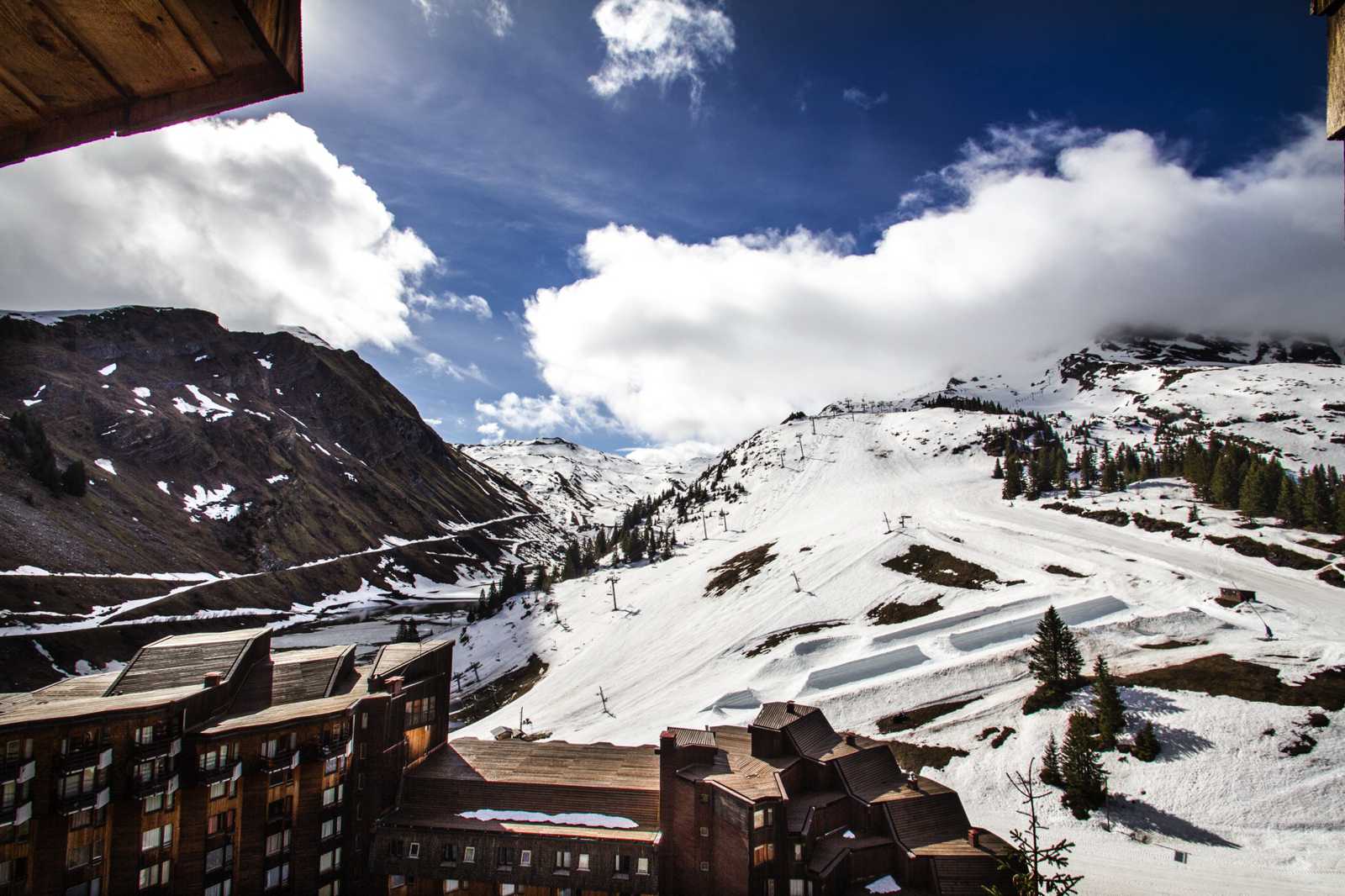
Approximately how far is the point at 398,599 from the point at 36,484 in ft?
246

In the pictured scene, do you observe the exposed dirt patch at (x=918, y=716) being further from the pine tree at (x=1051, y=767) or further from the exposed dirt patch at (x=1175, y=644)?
the exposed dirt patch at (x=1175, y=644)

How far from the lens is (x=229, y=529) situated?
14925 centimetres

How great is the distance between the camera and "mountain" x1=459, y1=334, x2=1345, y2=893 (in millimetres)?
42156

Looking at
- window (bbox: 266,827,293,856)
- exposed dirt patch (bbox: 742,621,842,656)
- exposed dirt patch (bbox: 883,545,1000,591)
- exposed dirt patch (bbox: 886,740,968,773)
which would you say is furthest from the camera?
exposed dirt patch (bbox: 883,545,1000,591)

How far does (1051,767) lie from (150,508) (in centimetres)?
17150

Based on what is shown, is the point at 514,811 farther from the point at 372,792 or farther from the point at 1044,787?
the point at 1044,787

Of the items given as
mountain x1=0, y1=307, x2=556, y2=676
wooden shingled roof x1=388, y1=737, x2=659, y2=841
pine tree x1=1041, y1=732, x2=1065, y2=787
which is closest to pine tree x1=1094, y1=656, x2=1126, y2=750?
pine tree x1=1041, y1=732, x2=1065, y2=787

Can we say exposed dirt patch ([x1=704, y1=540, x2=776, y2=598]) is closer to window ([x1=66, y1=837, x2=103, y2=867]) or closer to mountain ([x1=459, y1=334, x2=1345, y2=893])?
mountain ([x1=459, y1=334, x2=1345, y2=893])

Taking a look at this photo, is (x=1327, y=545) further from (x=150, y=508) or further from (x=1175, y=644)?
(x=150, y=508)

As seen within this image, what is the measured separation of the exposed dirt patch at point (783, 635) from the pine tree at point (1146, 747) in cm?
3828

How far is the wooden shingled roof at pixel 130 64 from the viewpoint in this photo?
2.72 meters

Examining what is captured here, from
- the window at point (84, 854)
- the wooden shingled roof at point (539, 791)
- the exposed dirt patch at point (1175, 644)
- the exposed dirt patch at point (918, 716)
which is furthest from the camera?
the exposed dirt patch at point (1175, 644)

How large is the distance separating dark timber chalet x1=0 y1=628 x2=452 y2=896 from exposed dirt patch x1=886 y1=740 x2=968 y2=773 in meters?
40.1

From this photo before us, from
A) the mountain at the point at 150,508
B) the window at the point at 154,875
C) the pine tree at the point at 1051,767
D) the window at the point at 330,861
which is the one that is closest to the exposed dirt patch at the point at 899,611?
the pine tree at the point at 1051,767
